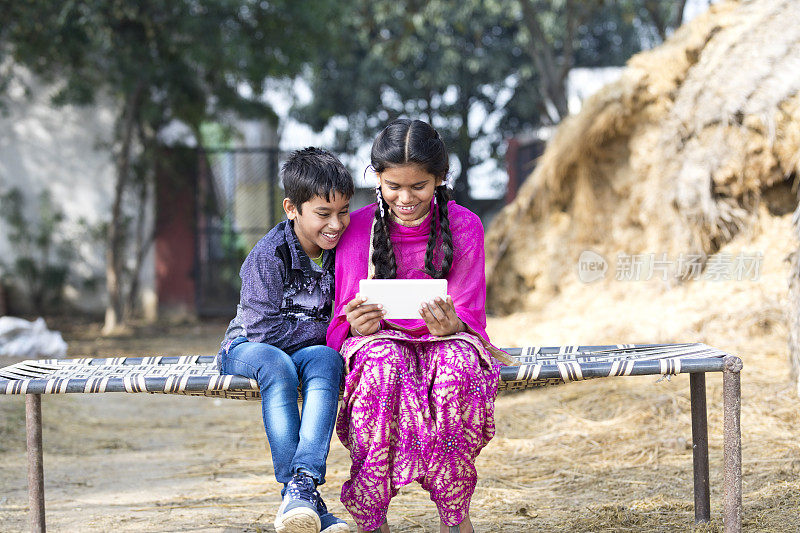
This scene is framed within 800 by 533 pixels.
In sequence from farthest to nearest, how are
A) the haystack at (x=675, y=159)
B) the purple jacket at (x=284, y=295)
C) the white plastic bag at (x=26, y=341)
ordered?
the white plastic bag at (x=26, y=341)
the haystack at (x=675, y=159)
the purple jacket at (x=284, y=295)

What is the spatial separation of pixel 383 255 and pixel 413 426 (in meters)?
0.60

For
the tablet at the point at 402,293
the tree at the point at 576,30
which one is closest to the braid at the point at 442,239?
the tablet at the point at 402,293

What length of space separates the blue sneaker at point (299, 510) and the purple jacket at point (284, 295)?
55 cm

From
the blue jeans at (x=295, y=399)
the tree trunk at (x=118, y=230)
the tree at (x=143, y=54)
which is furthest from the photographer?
the tree trunk at (x=118, y=230)

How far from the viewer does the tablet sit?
246 cm

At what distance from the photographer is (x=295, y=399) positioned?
99.4 inches

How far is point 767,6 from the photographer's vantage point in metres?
6.05

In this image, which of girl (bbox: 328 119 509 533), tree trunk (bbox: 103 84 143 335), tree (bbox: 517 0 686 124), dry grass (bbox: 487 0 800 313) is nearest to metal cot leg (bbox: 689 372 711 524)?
girl (bbox: 328 119 509 533)

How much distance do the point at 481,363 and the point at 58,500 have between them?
2104 millimetres

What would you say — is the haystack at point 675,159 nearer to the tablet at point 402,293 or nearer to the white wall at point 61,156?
the tablet at point 402,293

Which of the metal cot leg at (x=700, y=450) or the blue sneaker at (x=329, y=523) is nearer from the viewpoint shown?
the blue sneaker at (x=329, y=523)

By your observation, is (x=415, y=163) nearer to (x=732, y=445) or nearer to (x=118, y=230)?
(x=732, y=445)

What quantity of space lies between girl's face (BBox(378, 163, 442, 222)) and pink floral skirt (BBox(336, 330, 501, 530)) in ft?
1.55

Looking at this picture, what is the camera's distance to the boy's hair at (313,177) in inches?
108
